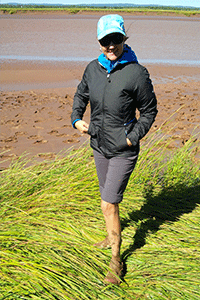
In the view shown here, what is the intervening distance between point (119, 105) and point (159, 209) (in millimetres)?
1529

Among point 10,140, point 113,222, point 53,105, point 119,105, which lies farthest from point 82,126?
point 53,105

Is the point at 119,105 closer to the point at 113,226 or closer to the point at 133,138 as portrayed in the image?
the point at 133,138

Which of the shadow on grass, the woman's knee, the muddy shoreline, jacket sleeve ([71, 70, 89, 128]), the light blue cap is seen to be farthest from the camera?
the muddy shoreline

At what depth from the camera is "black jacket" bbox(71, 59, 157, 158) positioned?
2.20 meters

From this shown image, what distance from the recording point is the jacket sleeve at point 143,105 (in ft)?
7.21

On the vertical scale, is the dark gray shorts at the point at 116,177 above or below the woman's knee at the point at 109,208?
above

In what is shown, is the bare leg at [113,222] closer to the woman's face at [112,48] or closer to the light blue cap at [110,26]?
the woman's face at [112,48]

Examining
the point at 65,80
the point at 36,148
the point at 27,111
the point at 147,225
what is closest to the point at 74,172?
the point at 147,225

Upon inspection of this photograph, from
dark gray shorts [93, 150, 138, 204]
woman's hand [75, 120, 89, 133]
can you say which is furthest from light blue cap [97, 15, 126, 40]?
dark gray shorts [93, 150, 138, 204]

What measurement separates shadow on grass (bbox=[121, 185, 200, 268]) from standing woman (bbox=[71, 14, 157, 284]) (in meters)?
0.52

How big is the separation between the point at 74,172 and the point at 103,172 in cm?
113

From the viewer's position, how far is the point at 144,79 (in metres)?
2.20

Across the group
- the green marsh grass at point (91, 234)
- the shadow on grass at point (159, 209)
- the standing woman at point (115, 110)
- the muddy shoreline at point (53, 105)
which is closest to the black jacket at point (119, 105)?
the standing woman at point (115, 110)

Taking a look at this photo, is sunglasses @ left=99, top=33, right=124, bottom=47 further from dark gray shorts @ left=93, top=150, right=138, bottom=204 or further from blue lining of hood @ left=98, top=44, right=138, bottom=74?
dark gray shorts @ left=93, top=150, right=138, bottom=204
